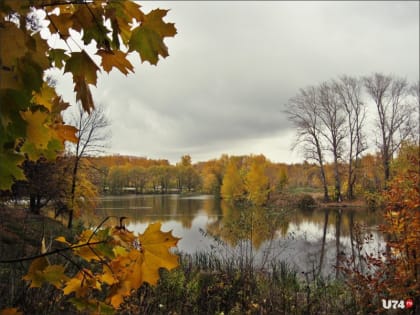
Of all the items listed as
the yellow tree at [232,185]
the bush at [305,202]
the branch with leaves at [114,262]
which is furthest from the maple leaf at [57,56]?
the yellow tree at [232,185]

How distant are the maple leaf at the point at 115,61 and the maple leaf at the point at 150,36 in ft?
0.18

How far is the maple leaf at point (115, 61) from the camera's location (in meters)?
0.90

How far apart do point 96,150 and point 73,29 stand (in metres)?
20.8

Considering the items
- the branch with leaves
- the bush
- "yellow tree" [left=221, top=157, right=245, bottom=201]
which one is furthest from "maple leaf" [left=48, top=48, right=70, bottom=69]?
"yellow tree" [left=221, top=157, right=245, bottom=201]

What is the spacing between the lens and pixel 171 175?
3558 inches

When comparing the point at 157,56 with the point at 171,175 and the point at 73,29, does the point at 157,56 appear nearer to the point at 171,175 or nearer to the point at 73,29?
the point at 73,29

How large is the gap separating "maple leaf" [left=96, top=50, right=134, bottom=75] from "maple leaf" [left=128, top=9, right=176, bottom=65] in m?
0.06

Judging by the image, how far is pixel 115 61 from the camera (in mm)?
910

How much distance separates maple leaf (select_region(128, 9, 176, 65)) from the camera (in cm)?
86

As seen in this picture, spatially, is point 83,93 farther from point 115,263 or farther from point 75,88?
point 115,263

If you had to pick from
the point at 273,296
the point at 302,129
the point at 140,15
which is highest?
the point at 302,129

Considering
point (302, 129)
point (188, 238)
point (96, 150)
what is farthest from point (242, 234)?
point (302, 129)

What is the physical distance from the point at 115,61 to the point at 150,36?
0.13m

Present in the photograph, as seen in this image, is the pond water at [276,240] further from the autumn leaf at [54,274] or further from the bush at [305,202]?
the bush at [305,202]
